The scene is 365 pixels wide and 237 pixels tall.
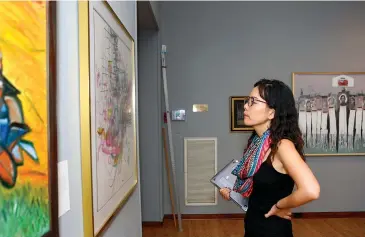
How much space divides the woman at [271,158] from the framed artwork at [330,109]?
2477 millimetres

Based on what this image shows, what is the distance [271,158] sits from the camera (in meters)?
1.39

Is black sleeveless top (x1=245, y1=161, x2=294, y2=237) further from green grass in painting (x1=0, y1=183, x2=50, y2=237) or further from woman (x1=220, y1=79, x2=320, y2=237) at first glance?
green grass in painting (x1=0, y1=183, x2=50, y2=237)

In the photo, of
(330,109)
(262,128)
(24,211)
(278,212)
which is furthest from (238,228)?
(24,211)

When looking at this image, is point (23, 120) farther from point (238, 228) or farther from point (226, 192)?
point (238, 228)

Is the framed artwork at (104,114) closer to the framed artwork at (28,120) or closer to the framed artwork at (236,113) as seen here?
the framed artwork at (28,120)

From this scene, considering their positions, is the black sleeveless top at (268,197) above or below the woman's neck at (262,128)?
below

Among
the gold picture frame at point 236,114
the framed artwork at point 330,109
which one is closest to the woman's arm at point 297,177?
the gold picture frame at point 236,114

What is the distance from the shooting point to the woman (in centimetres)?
137

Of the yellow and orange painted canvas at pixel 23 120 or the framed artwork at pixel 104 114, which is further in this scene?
the framed artwork at pixel 104 114

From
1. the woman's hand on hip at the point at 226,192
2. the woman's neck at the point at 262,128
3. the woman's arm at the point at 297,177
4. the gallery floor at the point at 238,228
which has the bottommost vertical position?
the gallery floor at the point at 238,228

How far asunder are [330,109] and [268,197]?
109 inches

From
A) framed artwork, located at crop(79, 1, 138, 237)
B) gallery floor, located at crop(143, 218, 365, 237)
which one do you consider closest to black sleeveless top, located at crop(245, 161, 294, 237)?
framed artwork, located at crop(79, 1, 138, 237)

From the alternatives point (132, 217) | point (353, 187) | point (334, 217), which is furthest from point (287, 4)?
point (132, 217)

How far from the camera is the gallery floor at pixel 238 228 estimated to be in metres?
3.30
